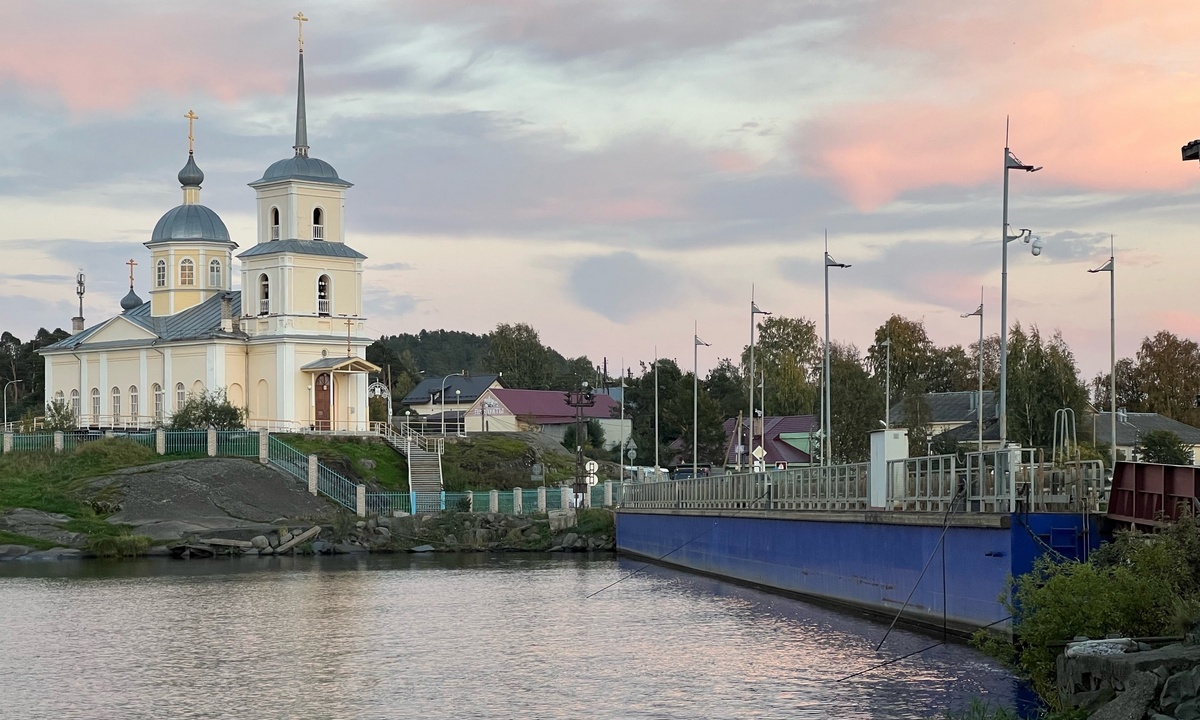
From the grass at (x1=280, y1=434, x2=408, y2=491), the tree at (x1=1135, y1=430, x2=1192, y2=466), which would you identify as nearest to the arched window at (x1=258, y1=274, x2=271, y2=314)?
the grass at (x1=280, y1=434, x2=408, y2=491)

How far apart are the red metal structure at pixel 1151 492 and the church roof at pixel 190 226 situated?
84.8 m

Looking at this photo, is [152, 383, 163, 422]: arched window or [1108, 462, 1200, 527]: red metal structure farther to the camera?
[152, 383, 163, 422]: arched window

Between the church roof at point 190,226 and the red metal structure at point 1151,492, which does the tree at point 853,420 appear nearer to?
the church roof at point 190,226

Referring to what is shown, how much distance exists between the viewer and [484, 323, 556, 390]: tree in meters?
172

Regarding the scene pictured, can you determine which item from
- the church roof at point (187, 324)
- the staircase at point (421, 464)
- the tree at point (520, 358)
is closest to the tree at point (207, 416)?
the church roof at point (187, 324)

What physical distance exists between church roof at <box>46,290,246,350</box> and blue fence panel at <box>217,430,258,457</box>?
1239 centimetres

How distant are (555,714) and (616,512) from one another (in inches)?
1938

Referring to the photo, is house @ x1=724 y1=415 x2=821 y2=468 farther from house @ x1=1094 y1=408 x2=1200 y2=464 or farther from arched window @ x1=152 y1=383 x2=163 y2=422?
arched window @ x1=152 y1=383 x2=163 y2=422

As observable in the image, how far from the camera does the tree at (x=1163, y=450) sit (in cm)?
6606

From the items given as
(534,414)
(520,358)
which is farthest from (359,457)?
(520,358)

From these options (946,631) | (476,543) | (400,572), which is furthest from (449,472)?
(946,631)

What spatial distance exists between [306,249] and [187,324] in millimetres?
10880

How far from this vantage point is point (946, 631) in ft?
105

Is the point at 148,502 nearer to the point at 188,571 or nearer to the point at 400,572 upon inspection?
the point at 188,571
